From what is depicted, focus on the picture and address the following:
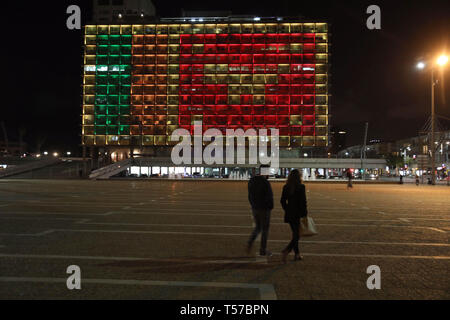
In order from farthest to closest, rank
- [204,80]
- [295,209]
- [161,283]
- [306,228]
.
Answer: [204,80], [295,209], [306,228], [161,283]

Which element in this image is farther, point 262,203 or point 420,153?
point 420,153

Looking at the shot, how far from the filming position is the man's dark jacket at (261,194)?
7.23m

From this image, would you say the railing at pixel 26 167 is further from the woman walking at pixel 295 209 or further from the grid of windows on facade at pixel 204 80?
the woman walking at pixel 295 209

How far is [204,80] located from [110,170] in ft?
123

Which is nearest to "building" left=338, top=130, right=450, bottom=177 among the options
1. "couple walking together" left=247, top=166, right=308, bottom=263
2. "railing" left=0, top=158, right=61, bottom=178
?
"couple walking together" left=247, top=166, right=308, bottom=263

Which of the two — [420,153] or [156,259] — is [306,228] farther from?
[420,153]

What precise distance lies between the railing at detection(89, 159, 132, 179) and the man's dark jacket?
50.9 meters

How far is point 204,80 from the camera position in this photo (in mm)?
90625

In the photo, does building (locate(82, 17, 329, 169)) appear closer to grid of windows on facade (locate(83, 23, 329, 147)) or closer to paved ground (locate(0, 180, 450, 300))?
grid of windows on facade (locate(83, 23, 329, 147))

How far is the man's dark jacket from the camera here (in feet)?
23.7

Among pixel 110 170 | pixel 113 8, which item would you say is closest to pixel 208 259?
pixel 110 170

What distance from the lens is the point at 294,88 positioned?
292 ft
